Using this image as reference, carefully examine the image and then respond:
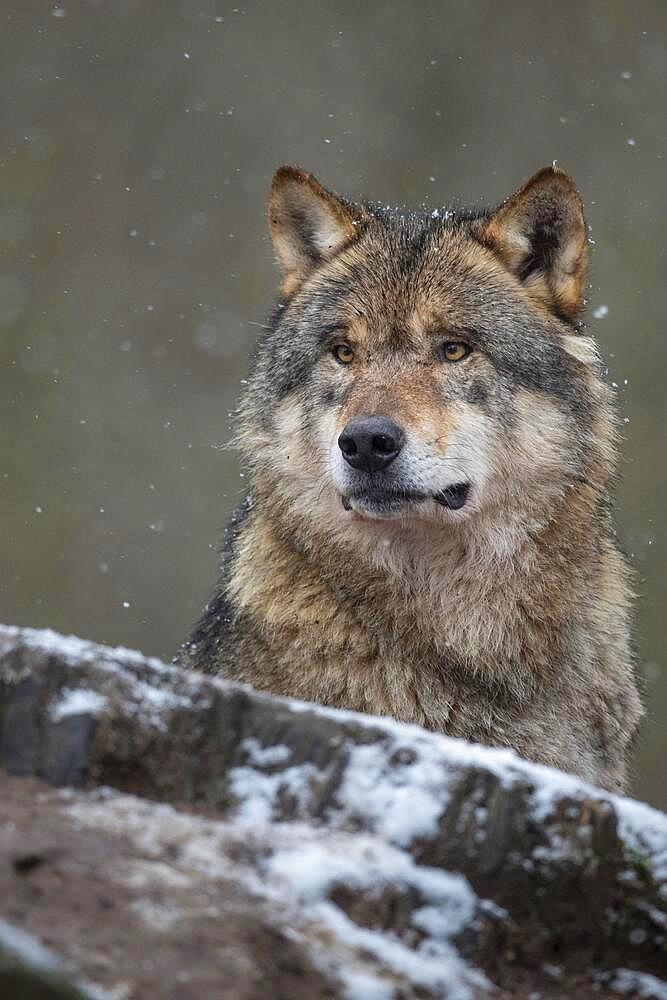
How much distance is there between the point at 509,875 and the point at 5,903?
83 centimetres

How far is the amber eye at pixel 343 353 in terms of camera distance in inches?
175

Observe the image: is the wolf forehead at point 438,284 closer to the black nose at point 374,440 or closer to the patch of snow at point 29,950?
the black nose at point 374,440

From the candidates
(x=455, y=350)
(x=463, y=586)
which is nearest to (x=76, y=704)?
(x=463, y=586)

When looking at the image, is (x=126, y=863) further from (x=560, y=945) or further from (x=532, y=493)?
(x=532, y=493)

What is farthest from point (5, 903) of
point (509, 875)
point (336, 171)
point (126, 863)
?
point (336, 171)

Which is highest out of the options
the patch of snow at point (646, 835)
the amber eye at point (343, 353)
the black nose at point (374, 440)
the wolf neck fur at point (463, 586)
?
the amber eye at point (343, 353)

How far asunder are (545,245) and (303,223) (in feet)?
2.89

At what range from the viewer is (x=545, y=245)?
4.59 metres

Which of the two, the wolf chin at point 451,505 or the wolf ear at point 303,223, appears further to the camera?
the wolf ear at point 303,223

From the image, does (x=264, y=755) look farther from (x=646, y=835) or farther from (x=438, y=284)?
(x=438, y=284)

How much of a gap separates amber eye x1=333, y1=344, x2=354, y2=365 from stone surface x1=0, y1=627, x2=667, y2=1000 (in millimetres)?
2259

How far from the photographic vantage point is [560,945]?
224cm

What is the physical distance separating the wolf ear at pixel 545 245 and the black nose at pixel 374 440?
90 centimetres

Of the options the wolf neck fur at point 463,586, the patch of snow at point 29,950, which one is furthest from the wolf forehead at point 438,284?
the patch of snow at point 29,950
